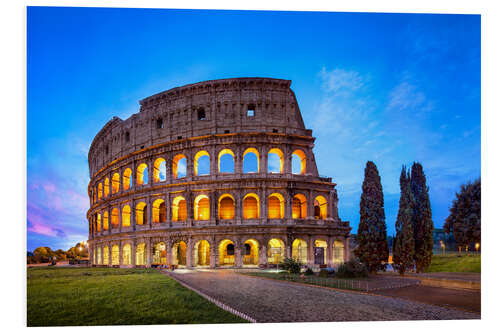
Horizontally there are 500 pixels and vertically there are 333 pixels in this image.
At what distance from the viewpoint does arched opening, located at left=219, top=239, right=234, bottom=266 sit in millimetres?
32219

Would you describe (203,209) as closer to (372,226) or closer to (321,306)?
(372,226)

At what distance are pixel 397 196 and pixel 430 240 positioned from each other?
4.04 meters

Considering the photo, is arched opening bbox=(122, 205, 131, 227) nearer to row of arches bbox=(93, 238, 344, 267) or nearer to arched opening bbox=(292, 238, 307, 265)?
Result: row of arches bbox=(93, 238, 344, 267)

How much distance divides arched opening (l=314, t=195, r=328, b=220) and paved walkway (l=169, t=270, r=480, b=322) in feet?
59.7

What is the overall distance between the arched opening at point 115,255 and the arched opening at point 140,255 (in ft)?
11.9

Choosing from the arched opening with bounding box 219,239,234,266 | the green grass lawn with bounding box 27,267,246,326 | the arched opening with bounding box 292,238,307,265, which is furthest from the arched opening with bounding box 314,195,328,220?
the green grass lawn with bounding box 27,267,246,326

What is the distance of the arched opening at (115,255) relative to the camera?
3725 centimetres

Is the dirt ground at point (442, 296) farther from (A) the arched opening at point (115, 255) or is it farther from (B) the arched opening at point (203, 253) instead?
(A) the arched opening at point (115, 255)

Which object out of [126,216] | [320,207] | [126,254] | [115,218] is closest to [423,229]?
[320,207]

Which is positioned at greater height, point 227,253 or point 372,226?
point 372,226

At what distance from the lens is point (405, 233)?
927 inches

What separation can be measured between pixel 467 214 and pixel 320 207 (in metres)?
13.9
